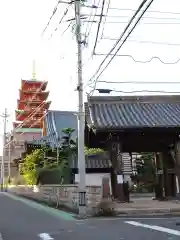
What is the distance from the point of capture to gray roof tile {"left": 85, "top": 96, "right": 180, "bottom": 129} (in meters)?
19.8

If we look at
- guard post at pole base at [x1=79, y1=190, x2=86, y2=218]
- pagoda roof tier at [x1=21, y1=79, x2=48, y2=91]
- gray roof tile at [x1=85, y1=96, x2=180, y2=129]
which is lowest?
guard post at pole base at [x1=79, y1=190, x2=86, y2=218]

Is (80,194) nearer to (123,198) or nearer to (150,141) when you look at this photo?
(123,198)

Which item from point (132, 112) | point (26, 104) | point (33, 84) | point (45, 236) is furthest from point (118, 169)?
point (33, 84)

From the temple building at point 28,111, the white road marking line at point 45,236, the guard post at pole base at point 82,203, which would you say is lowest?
the white road marking line at point 45,236

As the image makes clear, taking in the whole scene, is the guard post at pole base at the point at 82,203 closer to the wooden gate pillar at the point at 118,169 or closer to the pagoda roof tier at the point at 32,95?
the wooden gate pillar at the point at 118,169

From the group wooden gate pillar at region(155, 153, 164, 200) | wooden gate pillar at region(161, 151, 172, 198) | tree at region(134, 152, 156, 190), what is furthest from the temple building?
wooden gate pillar at region(161, 151, 172, 198)

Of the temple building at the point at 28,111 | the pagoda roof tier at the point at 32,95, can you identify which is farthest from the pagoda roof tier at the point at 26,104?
the pagoda roof tier at the point at 32,95

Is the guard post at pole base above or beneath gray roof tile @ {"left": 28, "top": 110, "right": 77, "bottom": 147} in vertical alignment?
beneath

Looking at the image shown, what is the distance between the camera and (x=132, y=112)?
864 inches

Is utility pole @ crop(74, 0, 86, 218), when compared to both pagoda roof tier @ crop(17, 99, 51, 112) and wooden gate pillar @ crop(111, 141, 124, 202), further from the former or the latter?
pagoda roof tier @ crop(17, 99, 51, 112)

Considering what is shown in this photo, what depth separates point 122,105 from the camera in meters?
23.3

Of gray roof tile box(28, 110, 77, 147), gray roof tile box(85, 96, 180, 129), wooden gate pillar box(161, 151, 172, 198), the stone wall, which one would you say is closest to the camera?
the stone wall

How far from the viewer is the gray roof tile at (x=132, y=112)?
19766 mm

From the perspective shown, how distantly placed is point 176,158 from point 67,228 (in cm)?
1009
